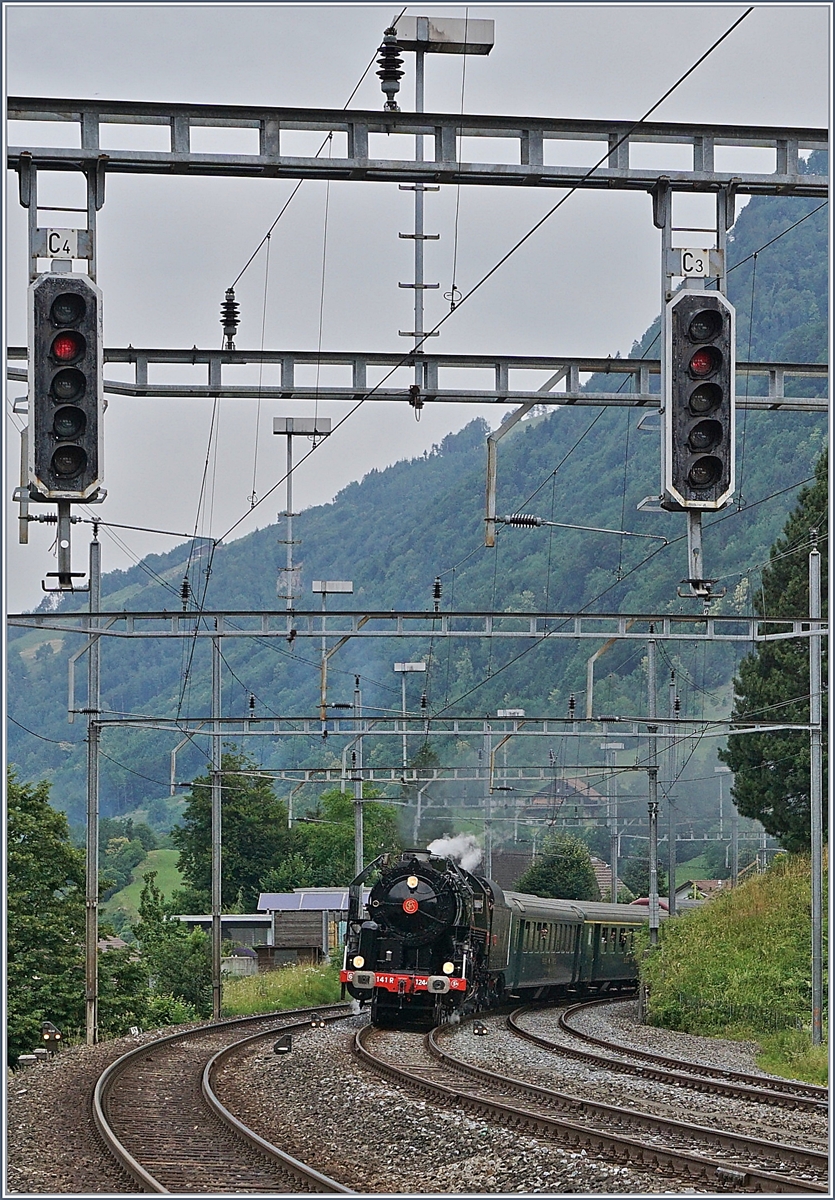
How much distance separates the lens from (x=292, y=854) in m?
86.8

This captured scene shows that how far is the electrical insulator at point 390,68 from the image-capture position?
11188 millimetres

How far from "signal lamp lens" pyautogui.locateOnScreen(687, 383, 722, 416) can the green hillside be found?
6244 cm

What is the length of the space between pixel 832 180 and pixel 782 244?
17923 centimetres

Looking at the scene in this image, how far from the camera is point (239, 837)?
84.8m

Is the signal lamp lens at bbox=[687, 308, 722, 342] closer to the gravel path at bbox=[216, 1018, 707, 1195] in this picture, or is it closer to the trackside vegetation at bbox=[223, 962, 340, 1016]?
the gravel path at bbox=[216, 1018, 707, 1195]

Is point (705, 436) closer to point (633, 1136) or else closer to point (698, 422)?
point (698, 422)

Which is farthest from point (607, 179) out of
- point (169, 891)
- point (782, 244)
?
point (782, 244)

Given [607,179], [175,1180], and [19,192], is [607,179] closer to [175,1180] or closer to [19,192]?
[19,192]

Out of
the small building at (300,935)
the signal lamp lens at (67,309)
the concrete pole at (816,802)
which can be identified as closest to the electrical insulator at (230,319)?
the signal lamp lens at (67,309)

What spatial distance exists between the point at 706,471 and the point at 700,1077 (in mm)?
12250

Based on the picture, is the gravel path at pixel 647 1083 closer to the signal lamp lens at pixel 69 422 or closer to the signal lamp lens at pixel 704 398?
the signal lamp lens at pixel 704 398

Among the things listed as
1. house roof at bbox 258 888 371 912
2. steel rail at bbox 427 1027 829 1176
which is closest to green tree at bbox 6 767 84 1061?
house roof at bbox 258 888 371 912

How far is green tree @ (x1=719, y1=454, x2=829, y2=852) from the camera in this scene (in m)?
41.9

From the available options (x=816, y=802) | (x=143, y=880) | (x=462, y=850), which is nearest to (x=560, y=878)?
(x=462, y=850)
